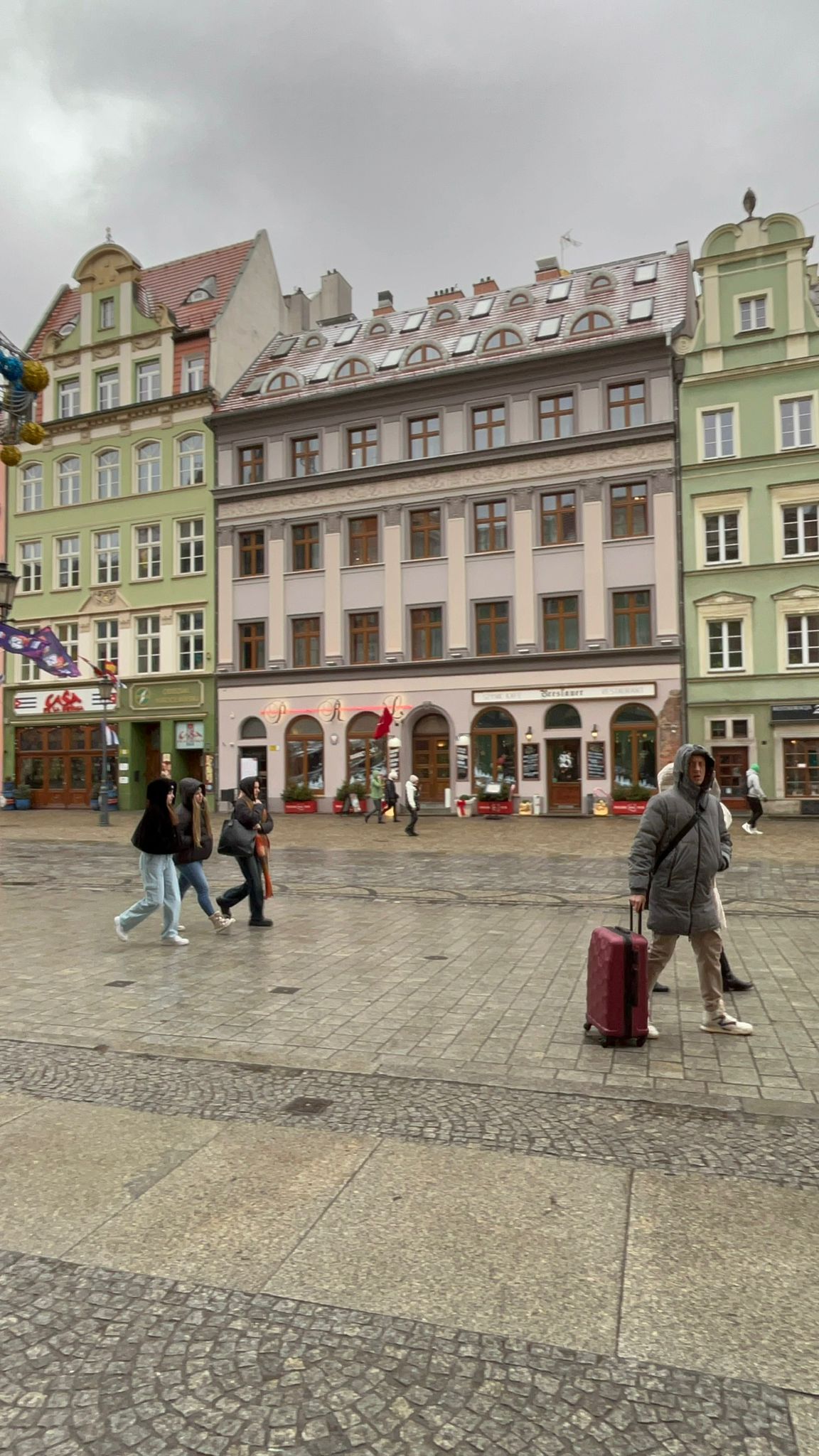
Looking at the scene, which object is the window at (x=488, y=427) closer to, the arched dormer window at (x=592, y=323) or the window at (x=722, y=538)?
the arched dormer window at (x=592, y=323)

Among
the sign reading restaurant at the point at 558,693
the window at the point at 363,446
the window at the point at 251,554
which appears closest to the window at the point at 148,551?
the window at the point at 251,554

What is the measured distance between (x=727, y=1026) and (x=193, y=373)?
36607 mm

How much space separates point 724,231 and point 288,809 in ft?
79.2

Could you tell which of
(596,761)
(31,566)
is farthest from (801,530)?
(31,566)

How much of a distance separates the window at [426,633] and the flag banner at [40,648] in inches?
618

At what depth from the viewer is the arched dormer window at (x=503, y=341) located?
3350 centimetres

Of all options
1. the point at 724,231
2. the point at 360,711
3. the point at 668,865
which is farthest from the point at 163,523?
the point at 668,865

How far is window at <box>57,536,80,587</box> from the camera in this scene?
39.1 metres

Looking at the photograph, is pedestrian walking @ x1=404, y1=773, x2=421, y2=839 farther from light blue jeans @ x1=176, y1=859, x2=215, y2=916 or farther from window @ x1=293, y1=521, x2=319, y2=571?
light blue jeans @ x1=176, y1=859, x2=215, y2=916

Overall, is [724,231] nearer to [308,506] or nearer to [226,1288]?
[308,506]

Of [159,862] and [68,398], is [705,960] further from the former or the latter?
[68,398]

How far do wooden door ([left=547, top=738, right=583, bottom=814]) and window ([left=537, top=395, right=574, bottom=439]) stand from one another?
Result: 1020cm

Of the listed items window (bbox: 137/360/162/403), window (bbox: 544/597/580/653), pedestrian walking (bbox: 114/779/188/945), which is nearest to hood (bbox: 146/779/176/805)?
pedestrian walking (bbox: 114/779/188/945)

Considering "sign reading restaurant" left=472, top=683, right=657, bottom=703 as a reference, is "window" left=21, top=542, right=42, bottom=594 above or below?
above
